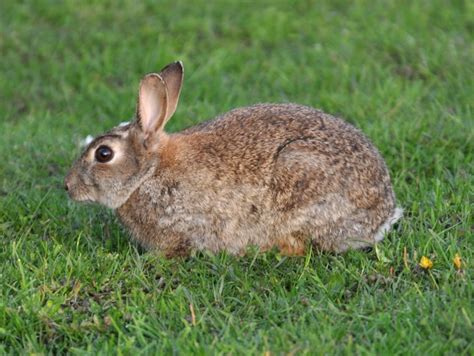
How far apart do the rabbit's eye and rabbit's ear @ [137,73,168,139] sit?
0.24 meters

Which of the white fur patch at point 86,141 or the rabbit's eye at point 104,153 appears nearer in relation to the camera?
the rabbit's eye at point 104,153

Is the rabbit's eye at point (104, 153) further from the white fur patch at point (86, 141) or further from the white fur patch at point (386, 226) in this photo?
the white fur patch at point (386, 226)

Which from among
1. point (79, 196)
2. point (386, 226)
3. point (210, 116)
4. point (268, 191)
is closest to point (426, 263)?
point (386, 226)

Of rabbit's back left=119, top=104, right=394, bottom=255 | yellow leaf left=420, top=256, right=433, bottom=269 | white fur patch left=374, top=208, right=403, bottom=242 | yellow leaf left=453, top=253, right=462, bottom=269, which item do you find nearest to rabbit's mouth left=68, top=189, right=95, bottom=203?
rabbit's back left=119, top=104, right=394, bottom=255

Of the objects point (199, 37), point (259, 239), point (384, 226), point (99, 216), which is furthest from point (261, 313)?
point (199, 37)

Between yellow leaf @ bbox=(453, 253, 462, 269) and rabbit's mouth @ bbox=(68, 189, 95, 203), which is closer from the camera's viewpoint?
yellow leaf @ bbox=(453, 253, 462, 269)

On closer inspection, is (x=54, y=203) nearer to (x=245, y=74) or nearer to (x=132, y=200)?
(x=132, y=200)

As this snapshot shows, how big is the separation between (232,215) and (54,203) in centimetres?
143

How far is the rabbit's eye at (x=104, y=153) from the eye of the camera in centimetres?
589

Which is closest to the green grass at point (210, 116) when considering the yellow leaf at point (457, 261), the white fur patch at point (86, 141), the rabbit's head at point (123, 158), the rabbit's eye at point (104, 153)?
A: the yellow leaf at point (457, 261)

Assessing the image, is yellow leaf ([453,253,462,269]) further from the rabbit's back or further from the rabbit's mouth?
the rabbit's mouth

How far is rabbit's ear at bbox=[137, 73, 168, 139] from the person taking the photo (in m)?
5.80

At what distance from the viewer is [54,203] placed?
6.54m

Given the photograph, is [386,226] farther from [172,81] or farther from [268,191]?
[172,81]
